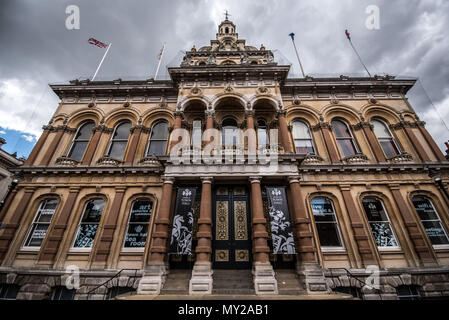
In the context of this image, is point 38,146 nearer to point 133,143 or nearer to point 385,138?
point 133,143

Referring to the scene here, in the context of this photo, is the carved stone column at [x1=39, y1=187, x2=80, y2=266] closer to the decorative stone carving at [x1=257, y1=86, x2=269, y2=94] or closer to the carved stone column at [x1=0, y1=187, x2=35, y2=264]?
the carved stone column at [x1=0, y1=187, x2=35, y2=264]

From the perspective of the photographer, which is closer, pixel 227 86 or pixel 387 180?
pixel 387 180

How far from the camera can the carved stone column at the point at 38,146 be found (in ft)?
37.8

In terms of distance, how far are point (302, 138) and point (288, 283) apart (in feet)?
27.5

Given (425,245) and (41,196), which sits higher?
(41,196)

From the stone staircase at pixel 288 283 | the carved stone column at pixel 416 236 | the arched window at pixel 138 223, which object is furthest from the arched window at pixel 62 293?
the carved stone column at pixel 416 236

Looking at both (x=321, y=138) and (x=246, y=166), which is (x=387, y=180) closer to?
(x=321, y=138)

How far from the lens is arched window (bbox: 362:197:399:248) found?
9477 millimetres

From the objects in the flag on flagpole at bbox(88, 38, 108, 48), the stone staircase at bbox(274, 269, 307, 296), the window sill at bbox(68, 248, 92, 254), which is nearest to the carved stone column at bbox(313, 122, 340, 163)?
the stone staircase at bbox(274, 269, 307, 296)

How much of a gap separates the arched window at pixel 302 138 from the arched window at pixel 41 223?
14.5m
